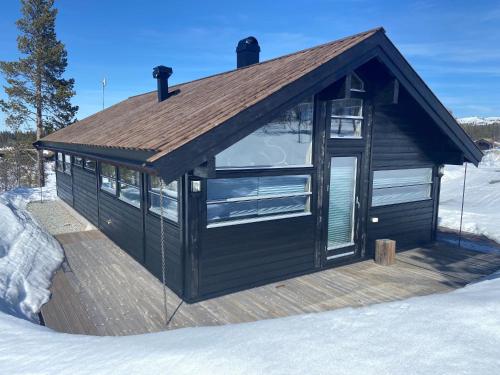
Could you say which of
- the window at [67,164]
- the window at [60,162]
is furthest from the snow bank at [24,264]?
the window at [60,162]

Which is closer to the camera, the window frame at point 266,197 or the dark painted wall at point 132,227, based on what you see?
the window frame at point 266,197

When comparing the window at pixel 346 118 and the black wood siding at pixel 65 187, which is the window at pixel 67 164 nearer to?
the black wood siding at pixel 65 187

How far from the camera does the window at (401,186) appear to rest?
7.75 meters

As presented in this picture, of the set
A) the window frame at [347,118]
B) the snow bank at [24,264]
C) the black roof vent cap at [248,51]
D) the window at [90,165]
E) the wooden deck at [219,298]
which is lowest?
the wooden deck at [219,298]

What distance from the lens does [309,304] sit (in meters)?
5.43

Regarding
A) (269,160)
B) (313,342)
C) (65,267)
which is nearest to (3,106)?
(65,267)

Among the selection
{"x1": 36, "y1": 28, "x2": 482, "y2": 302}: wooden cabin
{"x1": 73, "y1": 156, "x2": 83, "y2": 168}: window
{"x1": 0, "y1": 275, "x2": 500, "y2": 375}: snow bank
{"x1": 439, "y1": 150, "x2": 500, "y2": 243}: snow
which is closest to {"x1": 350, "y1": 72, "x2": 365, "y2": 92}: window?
{"x1": 36, "y1": 28, "x2": 482, "y2": 302}: wooden cabin

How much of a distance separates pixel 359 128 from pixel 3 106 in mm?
22802

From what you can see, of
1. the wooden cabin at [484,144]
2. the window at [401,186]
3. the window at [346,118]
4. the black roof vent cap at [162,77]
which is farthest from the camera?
the wooden cabin at [484,144]

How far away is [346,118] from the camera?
274 inches

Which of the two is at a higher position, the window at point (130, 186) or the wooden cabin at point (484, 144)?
the wooden cabin at point (484, 144)

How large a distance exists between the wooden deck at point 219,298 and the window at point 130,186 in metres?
1.23

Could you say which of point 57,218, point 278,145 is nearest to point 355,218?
point 278,145

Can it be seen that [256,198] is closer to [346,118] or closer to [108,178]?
[346,118]
